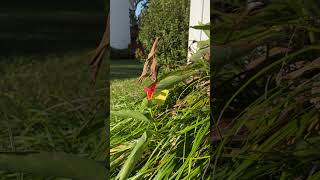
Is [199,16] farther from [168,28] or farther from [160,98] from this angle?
[168,28]

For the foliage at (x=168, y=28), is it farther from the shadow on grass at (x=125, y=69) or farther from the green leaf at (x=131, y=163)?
the green leaf at (x=131, y=163)

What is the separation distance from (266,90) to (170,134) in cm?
44

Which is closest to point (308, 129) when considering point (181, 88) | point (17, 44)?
point (17, 44)

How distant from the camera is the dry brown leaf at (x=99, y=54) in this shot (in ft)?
2.78

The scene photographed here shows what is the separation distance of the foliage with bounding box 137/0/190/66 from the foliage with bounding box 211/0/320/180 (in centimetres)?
150

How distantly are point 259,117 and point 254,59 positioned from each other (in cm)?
14

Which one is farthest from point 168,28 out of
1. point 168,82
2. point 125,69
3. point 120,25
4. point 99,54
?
point 99,54

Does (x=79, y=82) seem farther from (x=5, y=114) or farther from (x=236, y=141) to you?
(x=236, y=141)

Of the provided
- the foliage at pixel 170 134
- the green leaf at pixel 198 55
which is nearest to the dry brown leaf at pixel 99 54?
the foliage at pixel 170 134

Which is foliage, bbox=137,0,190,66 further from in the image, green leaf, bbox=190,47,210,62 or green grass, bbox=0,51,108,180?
green grass, bbox=0,51,108,180

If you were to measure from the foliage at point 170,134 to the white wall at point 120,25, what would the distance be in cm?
144

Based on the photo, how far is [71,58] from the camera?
1.07m

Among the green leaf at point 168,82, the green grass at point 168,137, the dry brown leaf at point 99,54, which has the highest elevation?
the dry brown leaf at point 99,54

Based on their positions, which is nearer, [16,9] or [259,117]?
[259,117]
